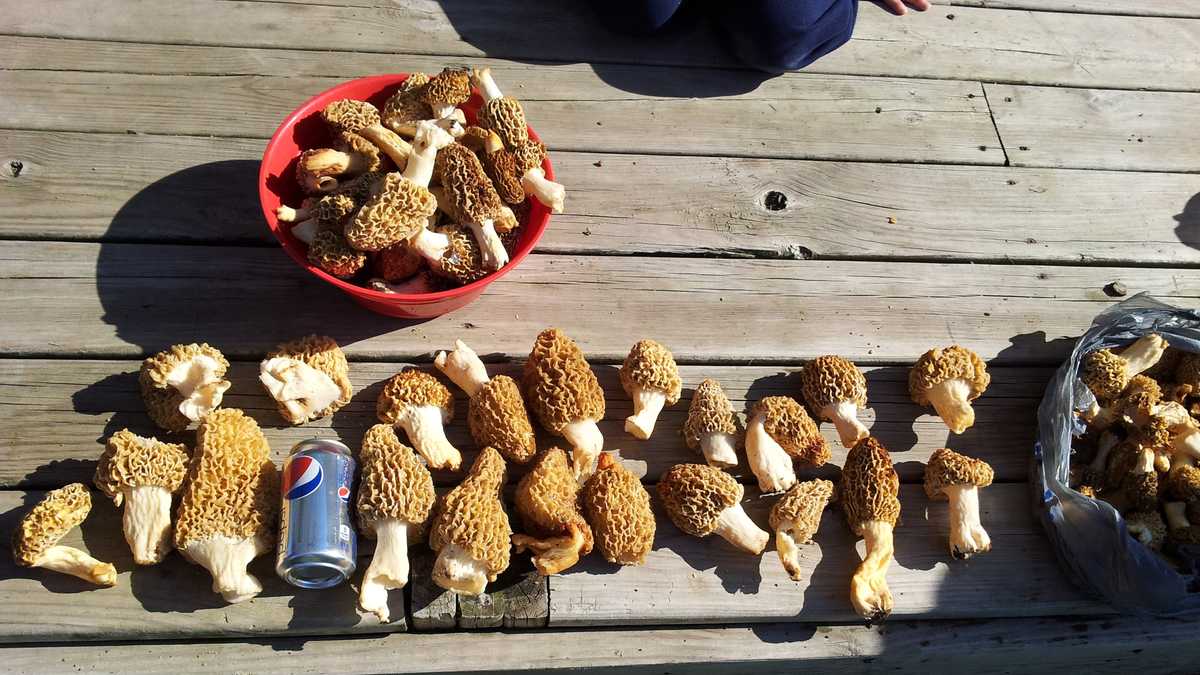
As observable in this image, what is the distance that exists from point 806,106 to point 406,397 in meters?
1.54

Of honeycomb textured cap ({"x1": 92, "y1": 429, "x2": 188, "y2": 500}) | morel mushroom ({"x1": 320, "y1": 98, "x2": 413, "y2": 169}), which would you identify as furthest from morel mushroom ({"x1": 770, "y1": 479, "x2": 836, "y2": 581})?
honeycomb textured cap ({"x1": 92, "y1": 429, "x2": 188, "y2": 500})

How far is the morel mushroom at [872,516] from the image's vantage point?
1812 millimetres

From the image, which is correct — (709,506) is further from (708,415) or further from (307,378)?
(307,378)

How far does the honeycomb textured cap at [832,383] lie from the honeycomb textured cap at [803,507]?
211 millimetres

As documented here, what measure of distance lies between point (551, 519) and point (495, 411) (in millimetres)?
265

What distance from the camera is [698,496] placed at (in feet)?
5.91

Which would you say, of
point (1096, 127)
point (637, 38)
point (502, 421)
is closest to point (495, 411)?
point (502, 421)

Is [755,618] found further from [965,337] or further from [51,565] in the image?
[51,565]

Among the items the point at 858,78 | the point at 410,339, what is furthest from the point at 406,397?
the point at 858,78

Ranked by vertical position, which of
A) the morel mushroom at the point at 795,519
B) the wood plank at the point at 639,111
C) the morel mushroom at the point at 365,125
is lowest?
the morel mushroom at the point at 795,519

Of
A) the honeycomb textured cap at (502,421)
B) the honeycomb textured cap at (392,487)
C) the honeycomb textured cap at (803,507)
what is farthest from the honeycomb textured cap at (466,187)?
the honeycomb textured cap at (803,507)

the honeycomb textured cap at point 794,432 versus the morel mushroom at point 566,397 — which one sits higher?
the morel mushroom at point 566,397

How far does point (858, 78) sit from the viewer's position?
266cm

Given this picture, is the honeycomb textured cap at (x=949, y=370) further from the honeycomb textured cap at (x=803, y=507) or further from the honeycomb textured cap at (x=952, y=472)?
the honeycomb textured cap at (x=803, y=507)
